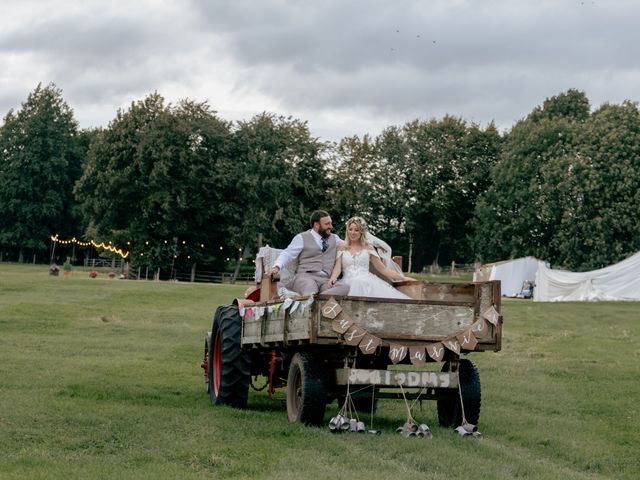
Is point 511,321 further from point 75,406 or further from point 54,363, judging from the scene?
point 75,406

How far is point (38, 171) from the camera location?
95.8 meters

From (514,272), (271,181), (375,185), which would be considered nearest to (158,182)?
(271,181)

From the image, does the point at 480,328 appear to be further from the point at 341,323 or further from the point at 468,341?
the point at 341,323

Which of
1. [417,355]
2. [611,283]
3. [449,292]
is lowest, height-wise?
[417,355]

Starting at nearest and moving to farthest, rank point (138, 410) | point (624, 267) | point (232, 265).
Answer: point (138, 410) < point (624, 267) < point (232, 265)

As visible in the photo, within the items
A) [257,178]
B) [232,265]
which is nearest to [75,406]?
[257,178]

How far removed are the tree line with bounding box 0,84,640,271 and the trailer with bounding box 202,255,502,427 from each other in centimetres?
5473

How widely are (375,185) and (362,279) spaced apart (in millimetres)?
75849

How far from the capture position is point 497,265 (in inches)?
2660

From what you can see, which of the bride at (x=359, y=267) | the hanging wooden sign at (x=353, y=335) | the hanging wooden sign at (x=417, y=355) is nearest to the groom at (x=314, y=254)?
the bride at (x=359, y=267)

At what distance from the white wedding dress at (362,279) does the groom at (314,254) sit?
27 cm

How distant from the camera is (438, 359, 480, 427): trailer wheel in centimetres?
1153

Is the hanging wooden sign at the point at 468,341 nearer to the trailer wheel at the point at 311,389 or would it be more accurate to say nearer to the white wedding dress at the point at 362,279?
the white wedding dress at the point at 362,279

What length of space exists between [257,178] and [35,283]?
28.3 metres
